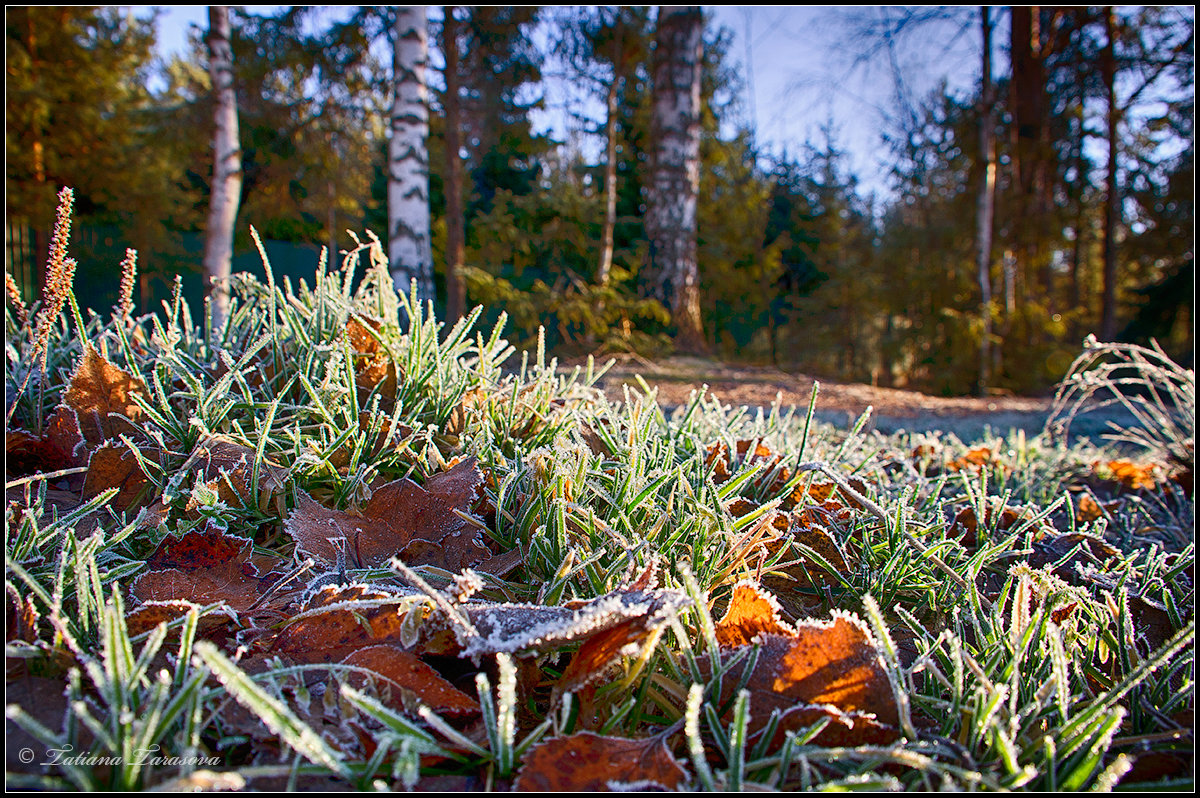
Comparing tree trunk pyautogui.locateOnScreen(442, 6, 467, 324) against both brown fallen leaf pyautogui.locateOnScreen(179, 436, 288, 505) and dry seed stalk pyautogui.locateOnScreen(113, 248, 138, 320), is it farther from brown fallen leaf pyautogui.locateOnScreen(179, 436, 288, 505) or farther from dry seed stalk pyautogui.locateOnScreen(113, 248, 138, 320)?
brown fallen leaf pyautogui.locateOnScreen(179, 436, 288, 505)

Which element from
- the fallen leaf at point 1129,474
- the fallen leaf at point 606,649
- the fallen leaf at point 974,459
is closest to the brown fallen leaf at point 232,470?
the fallen leaf at point 606,649

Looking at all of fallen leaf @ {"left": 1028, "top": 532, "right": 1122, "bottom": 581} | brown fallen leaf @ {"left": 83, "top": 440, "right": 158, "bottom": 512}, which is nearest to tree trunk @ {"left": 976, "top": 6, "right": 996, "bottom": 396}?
fallen leaf @ {"left": 1028, "top": 532, "right": 1122, "bottom": 581}

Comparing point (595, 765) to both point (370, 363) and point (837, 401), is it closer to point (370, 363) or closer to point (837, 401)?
point (370, 363)

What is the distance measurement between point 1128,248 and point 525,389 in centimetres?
1458

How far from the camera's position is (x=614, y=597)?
787 mm

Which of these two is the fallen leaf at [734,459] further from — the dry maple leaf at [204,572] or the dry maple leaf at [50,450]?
the dry maple leaf at [50,450]

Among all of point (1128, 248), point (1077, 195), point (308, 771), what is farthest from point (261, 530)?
point (1077, 195)

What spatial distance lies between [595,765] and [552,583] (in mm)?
322

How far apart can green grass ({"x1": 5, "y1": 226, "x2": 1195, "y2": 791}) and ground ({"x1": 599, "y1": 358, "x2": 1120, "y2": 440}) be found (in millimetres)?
2111

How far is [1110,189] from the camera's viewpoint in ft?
33.6

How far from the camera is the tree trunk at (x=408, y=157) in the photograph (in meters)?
5.61

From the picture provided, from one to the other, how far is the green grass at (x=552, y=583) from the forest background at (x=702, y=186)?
4.04 metres

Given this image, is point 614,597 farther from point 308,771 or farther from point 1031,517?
point 1031,517

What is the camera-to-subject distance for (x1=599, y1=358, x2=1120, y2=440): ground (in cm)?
394
